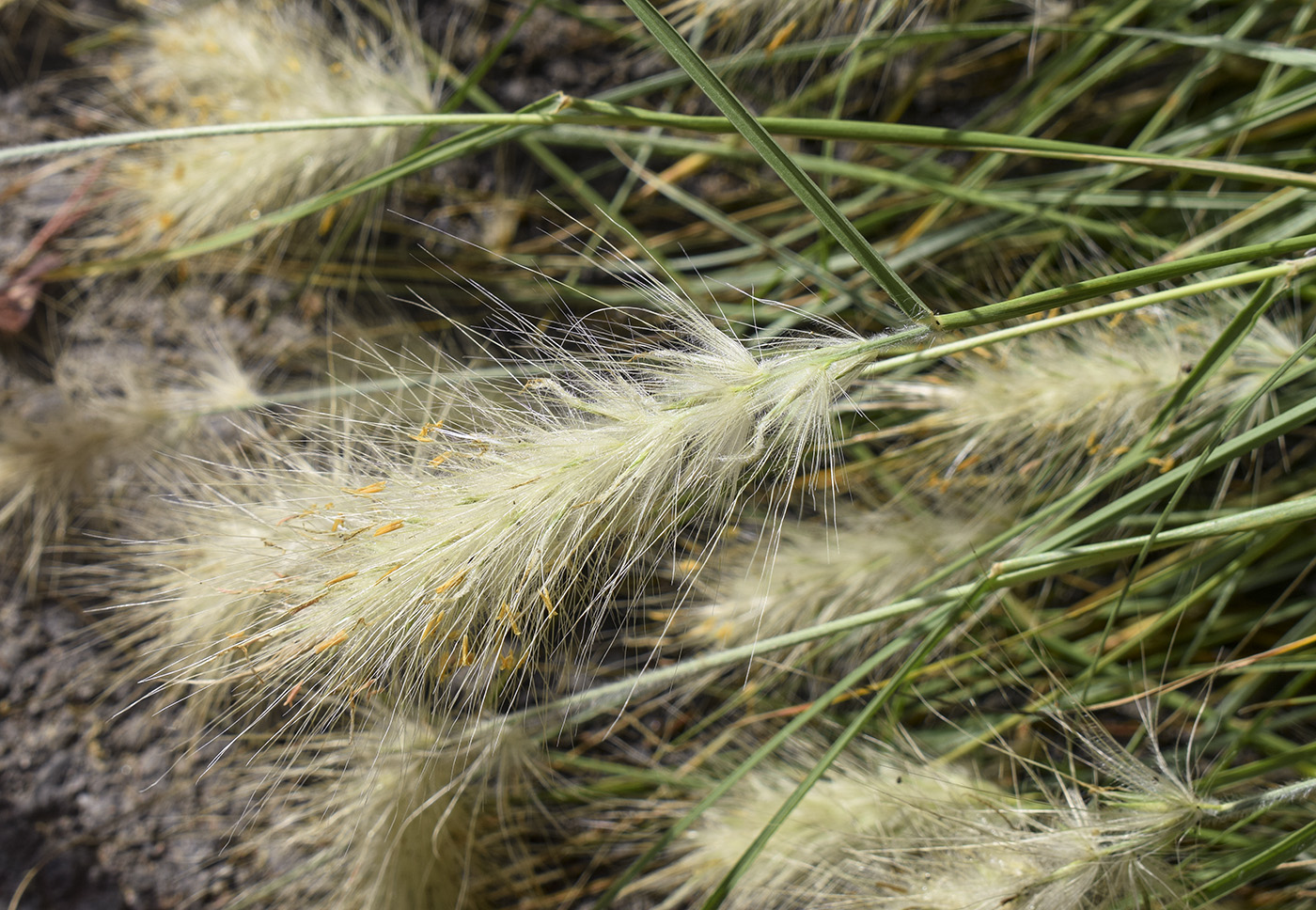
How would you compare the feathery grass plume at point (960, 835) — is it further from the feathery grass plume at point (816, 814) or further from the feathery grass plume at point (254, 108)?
the feathery grass plume at point (254, 108)

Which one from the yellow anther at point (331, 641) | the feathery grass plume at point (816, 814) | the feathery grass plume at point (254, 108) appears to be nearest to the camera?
the yellow anther at point (331, 641)

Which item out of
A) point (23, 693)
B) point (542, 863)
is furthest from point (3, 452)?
point (542, 863)

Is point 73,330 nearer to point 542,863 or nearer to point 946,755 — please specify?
point 542,863

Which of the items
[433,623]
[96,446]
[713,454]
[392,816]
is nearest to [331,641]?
[433,623]

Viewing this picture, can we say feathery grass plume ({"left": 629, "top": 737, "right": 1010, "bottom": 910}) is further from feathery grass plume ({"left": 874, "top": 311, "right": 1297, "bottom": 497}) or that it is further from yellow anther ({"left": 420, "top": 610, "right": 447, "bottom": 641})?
yellow anther ({"left": 420, "top": 610, "right": 447, "bottom": 641})

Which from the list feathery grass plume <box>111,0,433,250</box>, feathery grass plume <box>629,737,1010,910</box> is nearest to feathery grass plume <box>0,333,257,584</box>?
feathery grass plume <box>111,0,433,250</box>

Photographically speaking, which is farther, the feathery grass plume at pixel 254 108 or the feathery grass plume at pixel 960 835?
the feathery grass plume at pixel 254 108

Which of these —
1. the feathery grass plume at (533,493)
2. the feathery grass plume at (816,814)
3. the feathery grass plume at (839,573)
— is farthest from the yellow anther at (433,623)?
the feathery grass plume at (816,814)
